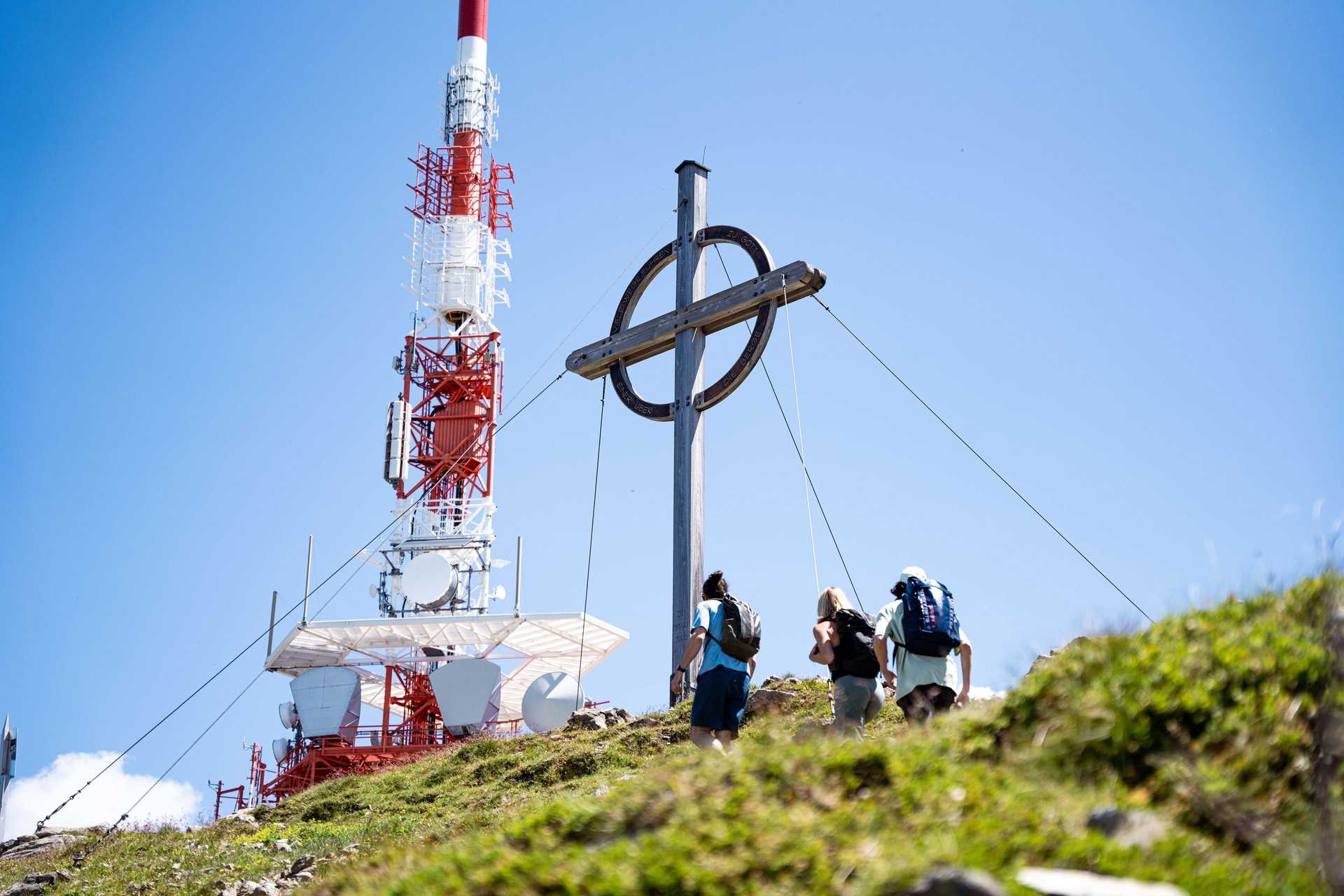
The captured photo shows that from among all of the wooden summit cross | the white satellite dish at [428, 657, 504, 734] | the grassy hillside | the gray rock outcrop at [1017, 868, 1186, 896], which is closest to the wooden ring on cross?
the wooden summit cross

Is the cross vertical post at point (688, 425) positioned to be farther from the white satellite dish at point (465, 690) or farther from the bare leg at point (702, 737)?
the white satellite dish at point (465, 690)

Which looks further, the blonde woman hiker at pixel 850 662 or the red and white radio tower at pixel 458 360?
the red and white radio tower at pixel 458 360

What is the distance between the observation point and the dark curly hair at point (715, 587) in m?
9.16

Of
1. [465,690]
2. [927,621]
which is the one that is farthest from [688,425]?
[465,690]

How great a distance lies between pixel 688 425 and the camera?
13.5 metres

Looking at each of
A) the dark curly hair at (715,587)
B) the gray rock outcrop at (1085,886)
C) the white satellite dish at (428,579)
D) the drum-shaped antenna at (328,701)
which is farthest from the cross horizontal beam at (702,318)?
the white satellite dish at (428,579)

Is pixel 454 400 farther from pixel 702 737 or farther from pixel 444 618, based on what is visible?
pixel 702 737

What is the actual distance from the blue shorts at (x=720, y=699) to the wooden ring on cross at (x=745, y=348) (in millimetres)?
5070

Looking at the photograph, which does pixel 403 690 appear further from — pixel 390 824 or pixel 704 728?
pixel 704 728

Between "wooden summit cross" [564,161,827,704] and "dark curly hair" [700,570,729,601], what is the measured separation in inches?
134

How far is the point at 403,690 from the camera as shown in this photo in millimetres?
29500

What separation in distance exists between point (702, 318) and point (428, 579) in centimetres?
1755

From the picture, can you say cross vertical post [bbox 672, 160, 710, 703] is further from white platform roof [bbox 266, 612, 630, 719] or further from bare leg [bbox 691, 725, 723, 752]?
white platform roof [bbox 266, 612, 630, 719]

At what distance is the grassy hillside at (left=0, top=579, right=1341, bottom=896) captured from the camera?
13.0ft
